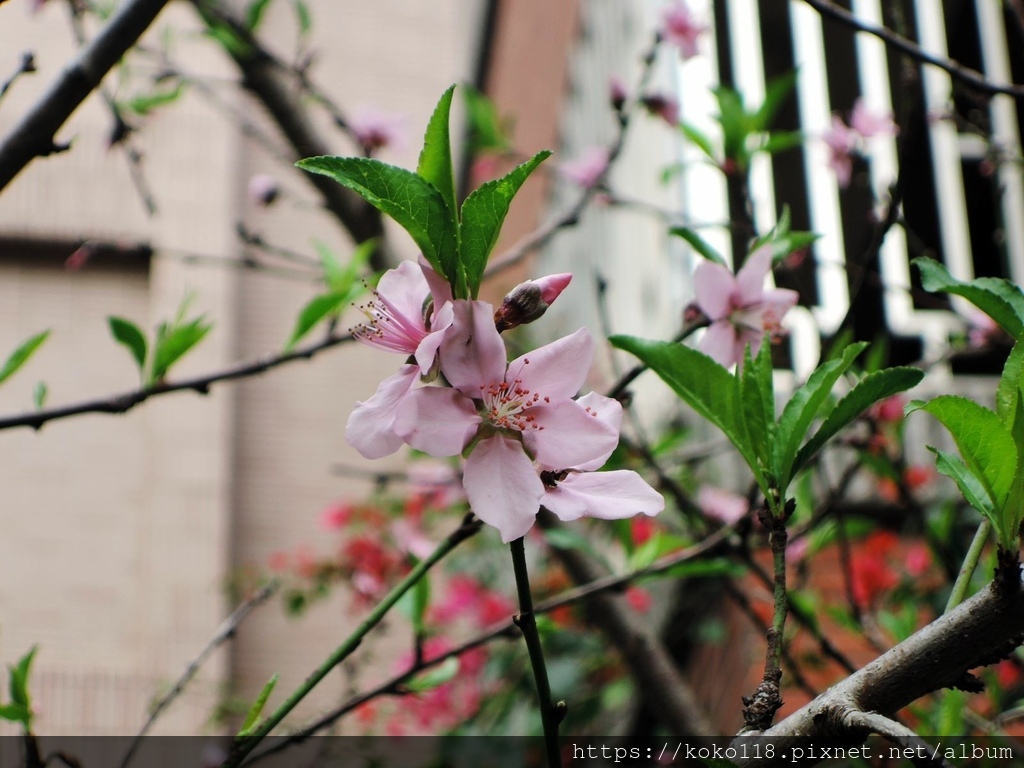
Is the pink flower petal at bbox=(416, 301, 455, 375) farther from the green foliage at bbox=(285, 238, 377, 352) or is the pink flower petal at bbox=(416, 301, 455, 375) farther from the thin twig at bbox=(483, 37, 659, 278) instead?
the thin twig at bbox=(483, 37, 659, 278)

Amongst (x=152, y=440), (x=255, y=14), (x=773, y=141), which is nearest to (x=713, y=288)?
(x=773, y=141)

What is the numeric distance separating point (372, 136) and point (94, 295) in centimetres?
372

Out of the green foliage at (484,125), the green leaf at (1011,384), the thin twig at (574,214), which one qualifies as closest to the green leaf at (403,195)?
the green leaf at (1011,384)

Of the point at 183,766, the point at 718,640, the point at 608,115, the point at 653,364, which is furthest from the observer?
the point at 608,115

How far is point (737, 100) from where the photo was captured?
1602mm

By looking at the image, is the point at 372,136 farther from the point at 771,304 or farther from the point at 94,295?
the point at 94,295

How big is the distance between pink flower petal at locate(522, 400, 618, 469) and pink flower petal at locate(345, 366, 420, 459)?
7cm

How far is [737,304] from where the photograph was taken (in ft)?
3.00

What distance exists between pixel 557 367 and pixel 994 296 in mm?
271

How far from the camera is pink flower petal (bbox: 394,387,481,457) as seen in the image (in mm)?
543

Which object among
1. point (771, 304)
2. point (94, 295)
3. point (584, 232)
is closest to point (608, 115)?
point (584, 232)

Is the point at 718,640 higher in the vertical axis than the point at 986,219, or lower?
lower

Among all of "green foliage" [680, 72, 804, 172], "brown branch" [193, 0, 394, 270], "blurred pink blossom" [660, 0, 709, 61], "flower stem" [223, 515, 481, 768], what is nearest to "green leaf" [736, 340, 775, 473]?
"flower stem" [223, 515, 481, 768]

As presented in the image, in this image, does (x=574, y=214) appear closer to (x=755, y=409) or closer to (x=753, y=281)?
(x=753, y=281)
